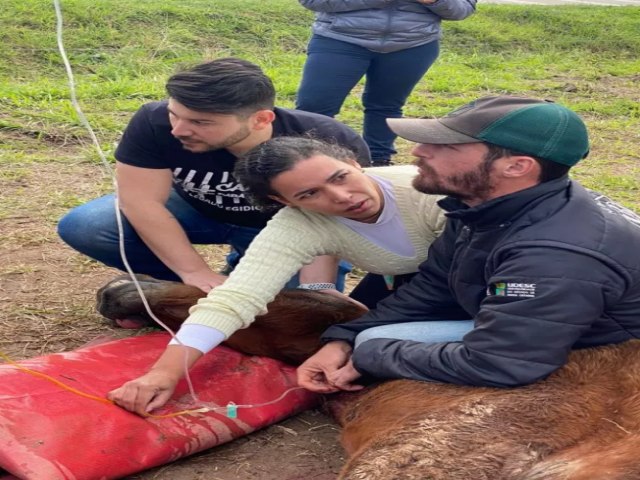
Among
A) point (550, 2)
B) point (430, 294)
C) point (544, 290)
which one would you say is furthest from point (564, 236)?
point (550, 2)

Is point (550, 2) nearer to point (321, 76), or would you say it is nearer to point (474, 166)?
point (321, 76)

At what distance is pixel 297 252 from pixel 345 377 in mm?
473

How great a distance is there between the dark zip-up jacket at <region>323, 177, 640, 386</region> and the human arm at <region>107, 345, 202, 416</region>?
2.11 feet

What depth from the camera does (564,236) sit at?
2.68m

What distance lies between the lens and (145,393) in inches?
120

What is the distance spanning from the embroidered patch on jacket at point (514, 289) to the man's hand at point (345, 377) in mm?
702

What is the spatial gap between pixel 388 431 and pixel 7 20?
8719 millimetres

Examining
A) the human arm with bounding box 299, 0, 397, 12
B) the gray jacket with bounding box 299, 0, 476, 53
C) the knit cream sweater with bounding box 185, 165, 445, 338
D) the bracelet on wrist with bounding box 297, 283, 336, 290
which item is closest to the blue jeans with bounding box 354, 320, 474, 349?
the knit cream sweater with bounding box 185, 165, 445, 338

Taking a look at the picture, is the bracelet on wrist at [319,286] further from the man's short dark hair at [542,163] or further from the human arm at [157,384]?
the man's short dark hair at [542,163]

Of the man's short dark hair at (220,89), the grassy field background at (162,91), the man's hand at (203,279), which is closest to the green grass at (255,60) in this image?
the grassy field background at (162,91)

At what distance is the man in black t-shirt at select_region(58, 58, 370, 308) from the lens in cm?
358

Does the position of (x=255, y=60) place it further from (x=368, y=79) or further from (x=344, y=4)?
(x=344, y=4)

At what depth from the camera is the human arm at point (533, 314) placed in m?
2.62

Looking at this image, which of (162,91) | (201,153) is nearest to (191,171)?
(201,153)
